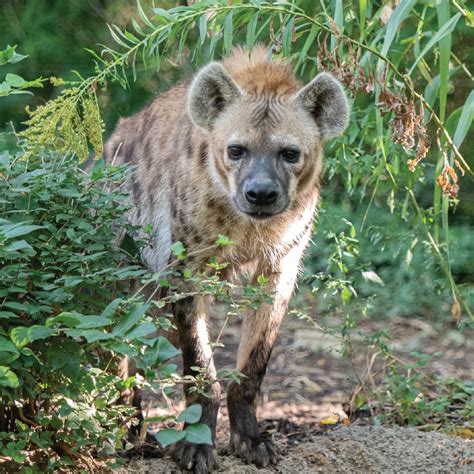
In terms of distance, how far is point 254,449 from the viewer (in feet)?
12.5

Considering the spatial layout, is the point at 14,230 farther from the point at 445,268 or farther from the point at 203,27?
the point at 445,268

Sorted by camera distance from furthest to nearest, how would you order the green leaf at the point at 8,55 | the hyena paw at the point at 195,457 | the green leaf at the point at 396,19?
the hyena paw at the point at 195,457 → the green leaf at the point at 396,19 → the green leaf at the point at 8,55

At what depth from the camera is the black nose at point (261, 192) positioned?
3654 mm

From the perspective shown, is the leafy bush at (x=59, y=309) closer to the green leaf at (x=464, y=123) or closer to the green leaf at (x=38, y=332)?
the green leaf at (x=38, y=332)

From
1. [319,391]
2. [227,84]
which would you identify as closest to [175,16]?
[227,84]

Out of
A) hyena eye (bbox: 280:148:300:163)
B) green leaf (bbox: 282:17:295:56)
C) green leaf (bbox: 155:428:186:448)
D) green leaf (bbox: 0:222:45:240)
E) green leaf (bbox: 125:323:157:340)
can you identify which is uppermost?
green leaf (bbox: 282:17:295:56)

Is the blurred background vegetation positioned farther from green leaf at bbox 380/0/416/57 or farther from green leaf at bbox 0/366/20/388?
green leaf at bbox 0/366/20/388

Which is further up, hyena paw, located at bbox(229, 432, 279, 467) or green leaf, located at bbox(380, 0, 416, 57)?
green leaf, located at bbox(380, 0, 416, 57)

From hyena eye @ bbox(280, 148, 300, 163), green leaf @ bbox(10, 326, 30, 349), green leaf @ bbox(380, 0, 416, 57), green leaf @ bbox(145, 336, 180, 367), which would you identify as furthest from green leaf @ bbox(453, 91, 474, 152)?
green leaf @ bbox(10, 326, 30, 349)

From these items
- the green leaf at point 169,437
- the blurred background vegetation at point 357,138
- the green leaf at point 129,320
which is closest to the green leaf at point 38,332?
the green leaf at point 129,320

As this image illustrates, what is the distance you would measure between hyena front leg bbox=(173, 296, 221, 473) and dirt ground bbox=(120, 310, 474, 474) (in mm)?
71

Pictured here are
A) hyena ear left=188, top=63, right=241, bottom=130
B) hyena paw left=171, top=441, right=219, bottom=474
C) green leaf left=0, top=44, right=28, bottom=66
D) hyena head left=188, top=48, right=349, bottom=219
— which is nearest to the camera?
green leaf left=0, top=44, right=28, bottom=66

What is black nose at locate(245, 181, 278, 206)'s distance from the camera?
12.0ft

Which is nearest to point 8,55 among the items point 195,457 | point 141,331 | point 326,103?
point 141,331
